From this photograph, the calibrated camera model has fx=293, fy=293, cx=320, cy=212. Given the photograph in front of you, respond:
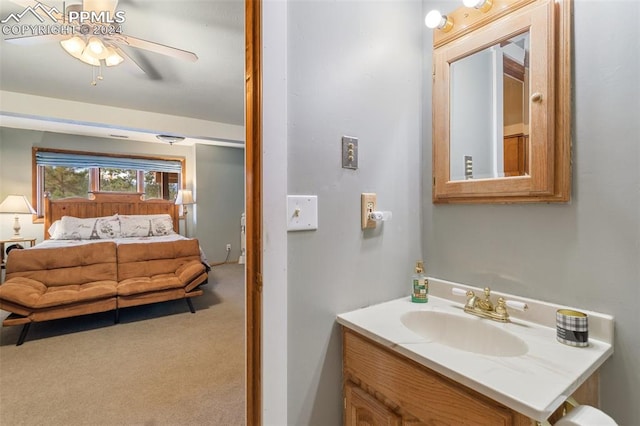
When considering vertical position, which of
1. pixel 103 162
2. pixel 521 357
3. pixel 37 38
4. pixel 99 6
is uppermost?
pixel 99 6

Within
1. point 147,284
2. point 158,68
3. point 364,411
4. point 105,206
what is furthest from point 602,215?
point 105,206

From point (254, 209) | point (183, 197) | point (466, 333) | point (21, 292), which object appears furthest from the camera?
point (183, 197)

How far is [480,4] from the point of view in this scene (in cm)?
104

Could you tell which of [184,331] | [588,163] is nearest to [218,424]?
[184,331]

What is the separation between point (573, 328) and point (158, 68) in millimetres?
3284

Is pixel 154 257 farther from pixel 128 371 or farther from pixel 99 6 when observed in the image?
pixel 99 6

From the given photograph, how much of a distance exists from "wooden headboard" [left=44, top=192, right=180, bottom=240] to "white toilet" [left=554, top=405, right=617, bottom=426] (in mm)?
5987

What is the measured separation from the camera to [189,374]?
2.04m

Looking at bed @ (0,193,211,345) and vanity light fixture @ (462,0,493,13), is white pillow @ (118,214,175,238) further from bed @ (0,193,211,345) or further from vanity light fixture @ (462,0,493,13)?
vanity light fixture @ (462,0,493,13)

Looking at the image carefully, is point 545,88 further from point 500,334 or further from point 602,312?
point 500,334

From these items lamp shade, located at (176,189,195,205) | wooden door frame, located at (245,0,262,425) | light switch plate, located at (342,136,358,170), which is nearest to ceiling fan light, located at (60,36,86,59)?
wooden door frame, located at (245,0,262,425)

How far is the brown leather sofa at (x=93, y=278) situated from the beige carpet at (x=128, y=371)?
0.77ft

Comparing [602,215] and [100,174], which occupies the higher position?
[100,174]

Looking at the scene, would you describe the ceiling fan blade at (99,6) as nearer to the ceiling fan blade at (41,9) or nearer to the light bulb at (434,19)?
the ceiling fan blade at (41,9)
